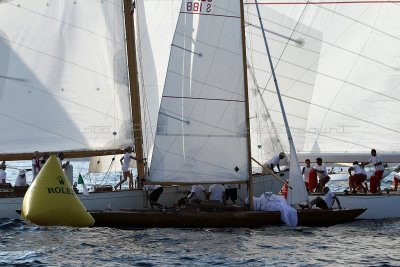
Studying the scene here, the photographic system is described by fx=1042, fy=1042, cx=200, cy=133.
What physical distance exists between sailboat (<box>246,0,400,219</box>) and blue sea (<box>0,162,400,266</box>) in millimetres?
4661

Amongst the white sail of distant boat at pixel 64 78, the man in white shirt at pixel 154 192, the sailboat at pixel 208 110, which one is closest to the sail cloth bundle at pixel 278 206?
the sailboat at pixel 208 110

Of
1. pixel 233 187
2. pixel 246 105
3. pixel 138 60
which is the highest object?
pixel 138 60

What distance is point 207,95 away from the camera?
2798 centimetres

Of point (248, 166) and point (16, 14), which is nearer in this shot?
point (248, 166)

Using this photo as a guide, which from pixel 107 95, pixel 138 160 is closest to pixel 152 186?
pixel 138 160

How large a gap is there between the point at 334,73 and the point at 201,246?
10.8 m

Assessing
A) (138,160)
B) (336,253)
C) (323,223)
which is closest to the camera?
(336,253)

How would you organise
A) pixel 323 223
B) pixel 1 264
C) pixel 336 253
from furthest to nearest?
pixel 323 223, pixel 336 253, pixel 1 264

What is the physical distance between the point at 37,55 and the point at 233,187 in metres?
7.82

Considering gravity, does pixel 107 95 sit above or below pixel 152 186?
above

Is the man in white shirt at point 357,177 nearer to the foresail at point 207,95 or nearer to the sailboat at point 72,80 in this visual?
the sailboat at point 72,80

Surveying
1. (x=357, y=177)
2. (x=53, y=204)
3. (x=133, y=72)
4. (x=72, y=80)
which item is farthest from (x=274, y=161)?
(x=53, y=204)

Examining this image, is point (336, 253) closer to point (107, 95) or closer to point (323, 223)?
point (323, 223)

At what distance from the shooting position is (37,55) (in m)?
32.6
